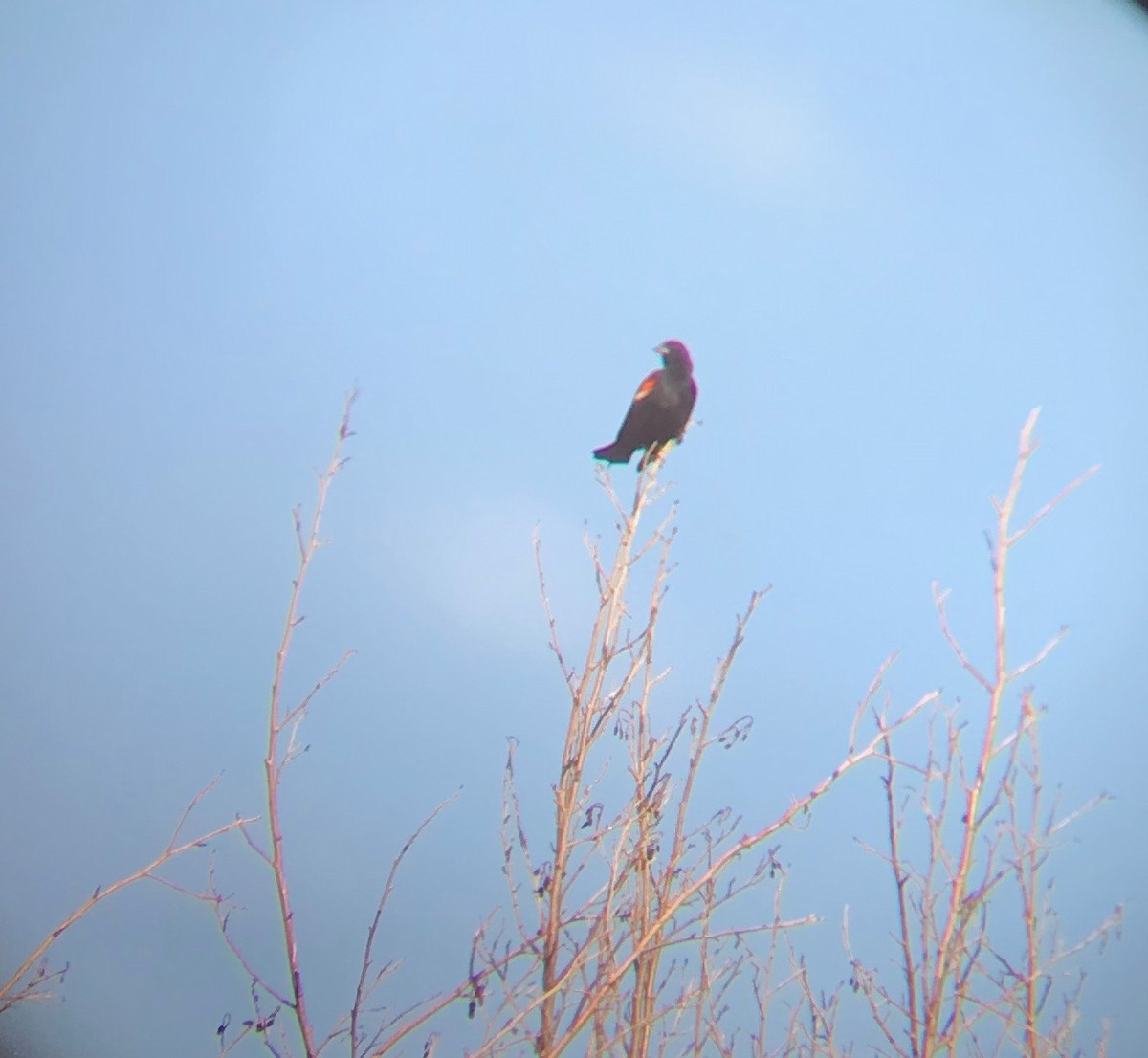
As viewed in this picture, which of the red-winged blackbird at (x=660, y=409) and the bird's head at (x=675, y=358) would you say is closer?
the red-winged blackbird at (x=660, y=409)

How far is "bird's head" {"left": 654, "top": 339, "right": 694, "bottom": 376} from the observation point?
2.87 meters

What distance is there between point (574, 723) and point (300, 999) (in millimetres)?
529

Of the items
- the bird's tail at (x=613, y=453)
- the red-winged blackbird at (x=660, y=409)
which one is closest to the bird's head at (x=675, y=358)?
the red-winged blackbird at (x=660, y=409)

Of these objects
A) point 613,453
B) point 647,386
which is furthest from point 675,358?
point 613,453

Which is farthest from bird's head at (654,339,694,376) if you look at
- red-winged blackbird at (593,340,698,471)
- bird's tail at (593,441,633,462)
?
bird's tail at (593,441,633,462)

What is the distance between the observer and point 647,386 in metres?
2.78

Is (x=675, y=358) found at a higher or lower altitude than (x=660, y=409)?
higher

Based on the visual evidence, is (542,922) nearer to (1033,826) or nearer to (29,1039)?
(1033,826)

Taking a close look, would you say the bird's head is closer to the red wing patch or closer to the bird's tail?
the red wing patch

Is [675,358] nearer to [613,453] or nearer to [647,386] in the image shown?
[647,386]

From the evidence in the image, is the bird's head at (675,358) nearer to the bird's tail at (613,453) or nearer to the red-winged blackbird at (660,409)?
the red-winged blackbird at (660,409)

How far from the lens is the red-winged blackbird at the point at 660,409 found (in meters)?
2.76

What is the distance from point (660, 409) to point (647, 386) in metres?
0.09

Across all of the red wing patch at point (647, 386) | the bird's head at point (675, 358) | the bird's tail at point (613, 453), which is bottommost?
the bird's tail at point (613, 453)
